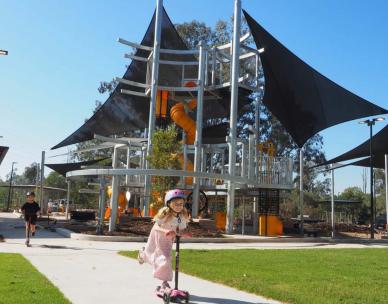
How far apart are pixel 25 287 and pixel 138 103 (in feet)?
96.4

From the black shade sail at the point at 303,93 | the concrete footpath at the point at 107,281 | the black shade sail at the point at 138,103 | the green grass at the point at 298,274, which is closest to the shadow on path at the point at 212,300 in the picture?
the concrete footpath at the point at 107,281

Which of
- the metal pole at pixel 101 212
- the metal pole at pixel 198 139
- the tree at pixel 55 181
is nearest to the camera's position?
the metal pole at pixel 101 212

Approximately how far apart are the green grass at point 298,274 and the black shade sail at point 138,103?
2018 centimetres

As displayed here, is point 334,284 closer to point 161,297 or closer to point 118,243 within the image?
point 161,297

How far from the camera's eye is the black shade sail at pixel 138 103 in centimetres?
3288

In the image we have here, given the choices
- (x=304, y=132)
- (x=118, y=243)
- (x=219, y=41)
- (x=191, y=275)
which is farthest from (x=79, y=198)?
(x=191, y=275)

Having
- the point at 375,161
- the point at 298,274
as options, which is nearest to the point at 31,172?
the point at 375,161

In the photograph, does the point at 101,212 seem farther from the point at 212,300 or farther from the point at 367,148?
the point at 367,148

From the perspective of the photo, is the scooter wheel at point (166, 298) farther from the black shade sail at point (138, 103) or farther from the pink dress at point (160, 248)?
the black shade sail at point (138, 103)

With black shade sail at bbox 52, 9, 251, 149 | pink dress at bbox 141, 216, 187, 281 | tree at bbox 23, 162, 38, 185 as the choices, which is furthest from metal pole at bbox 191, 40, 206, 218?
tree at bbox 23, 162, 38, 185

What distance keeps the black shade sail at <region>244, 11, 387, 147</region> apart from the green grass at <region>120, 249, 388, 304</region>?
40.4 feet

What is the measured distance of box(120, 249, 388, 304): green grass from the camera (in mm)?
6520

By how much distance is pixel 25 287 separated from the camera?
639 cm

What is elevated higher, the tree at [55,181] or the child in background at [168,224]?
the tree at [55,181]
